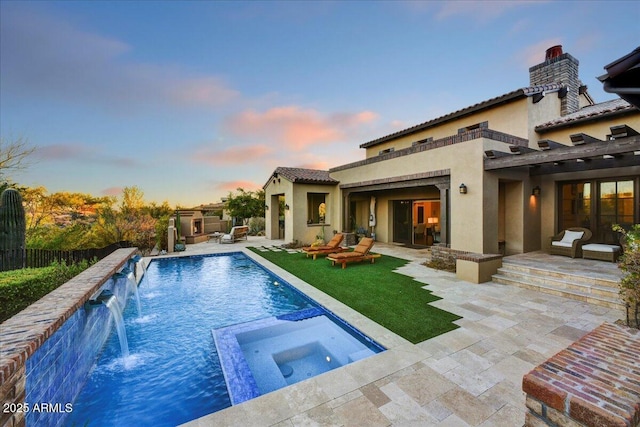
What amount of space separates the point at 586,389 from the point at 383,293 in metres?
4.99

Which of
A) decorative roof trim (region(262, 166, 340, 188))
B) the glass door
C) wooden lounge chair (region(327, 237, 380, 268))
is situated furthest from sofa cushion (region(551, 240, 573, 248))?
decorative roof trim (region(262, 166, 340, 188))

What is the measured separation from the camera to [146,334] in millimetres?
5316

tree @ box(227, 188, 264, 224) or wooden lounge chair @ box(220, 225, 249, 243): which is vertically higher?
tree @ box(227, 188, 264, 224)

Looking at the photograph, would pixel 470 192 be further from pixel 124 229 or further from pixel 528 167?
pixel 124 229

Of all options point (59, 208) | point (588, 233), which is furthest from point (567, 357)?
point (59, 208)

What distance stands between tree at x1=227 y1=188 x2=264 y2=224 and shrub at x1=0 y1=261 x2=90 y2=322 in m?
18.5

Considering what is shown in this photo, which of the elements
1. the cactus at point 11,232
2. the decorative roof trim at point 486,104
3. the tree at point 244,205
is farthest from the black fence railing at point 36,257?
the tree at point 244,205

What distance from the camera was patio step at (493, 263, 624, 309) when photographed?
5.91 meters

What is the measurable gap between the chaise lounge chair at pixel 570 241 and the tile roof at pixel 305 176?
35.4 feet

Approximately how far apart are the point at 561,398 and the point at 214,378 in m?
3.99

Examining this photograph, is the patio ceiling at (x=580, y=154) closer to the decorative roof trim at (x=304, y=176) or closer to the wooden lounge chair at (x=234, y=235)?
the decorative roof trim at (x=304, y=176)

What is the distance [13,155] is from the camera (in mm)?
10977

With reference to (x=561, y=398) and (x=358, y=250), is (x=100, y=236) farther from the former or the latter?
(x=561, y=398)

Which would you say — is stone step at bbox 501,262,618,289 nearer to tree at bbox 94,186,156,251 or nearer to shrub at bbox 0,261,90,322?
shrub at bbox 0,261,90,322
